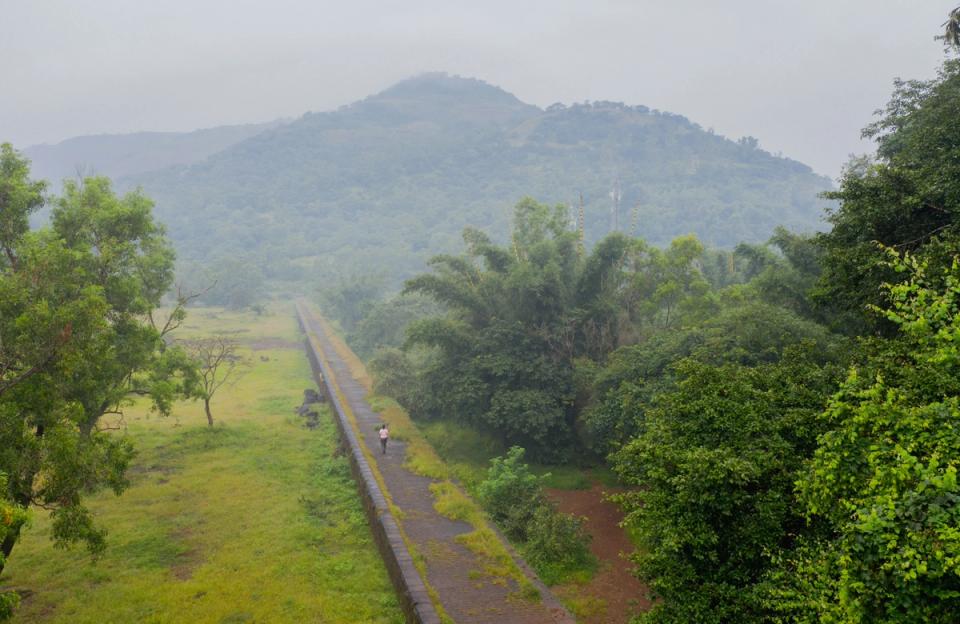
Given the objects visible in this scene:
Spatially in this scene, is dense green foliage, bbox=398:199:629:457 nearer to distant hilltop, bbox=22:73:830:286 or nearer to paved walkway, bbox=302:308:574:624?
paved walkway, bbox=302:308:574:624

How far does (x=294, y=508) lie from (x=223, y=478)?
3.56 m

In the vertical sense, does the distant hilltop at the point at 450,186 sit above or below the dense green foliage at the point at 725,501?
above

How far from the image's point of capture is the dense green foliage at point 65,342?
9016mm

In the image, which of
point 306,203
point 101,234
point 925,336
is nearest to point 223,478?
point 101,234

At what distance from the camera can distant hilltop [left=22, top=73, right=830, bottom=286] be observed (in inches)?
4222

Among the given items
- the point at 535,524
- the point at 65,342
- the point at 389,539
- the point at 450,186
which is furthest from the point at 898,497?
the point at 450,186

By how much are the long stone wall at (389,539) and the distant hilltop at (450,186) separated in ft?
215

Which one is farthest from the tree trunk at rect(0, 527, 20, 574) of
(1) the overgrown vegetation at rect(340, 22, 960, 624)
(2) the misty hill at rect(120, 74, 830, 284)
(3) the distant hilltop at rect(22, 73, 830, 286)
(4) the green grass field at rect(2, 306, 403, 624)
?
(3) the distant hilltop at rect(22, 73, 830, 286)

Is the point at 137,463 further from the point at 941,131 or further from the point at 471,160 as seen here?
the point at 471,160

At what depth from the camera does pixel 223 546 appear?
44.0ft

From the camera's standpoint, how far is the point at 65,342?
31.2ft

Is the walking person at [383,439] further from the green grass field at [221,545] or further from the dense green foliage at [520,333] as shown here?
the dense green foliage at [520,333]

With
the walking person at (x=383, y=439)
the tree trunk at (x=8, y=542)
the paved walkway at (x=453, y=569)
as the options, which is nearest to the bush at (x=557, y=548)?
the paved walkway at (x=453, y=569)

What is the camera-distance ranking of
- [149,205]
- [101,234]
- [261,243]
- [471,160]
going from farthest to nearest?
[471,160], [261,243], [149,205], [101,234]
